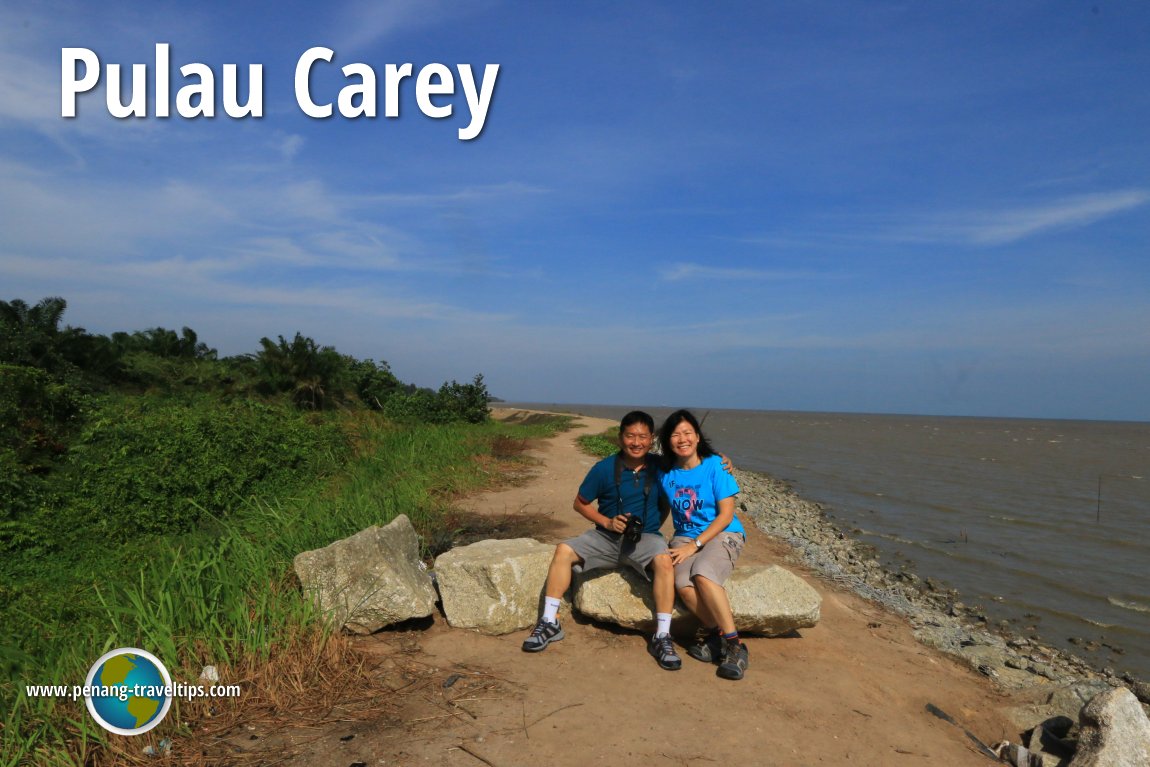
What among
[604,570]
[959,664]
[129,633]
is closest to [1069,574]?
[959,664]

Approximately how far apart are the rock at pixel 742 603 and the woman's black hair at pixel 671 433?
0.93 metres

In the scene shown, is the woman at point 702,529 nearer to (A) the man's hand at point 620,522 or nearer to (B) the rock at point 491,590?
(A) the man's hand at point 620,522

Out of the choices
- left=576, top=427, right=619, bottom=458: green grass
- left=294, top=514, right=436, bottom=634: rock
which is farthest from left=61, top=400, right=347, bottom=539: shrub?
left=576, top=427, right=619, bottom=458: green grass

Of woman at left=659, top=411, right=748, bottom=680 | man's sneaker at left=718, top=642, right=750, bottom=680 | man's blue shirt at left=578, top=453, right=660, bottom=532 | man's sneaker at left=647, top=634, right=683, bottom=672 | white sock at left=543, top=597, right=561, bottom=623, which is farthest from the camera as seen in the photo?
man's blue shirt at left=578, top=453, right=660, bottom=532

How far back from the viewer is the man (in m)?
4.82

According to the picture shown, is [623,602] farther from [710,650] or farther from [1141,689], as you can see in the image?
[1141,689]

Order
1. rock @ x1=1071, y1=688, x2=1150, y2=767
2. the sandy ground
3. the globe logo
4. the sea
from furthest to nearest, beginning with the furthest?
the sea, rock @ x1=1071, y1=688, x2=1150, y2=767, the sandy ground, the globe logo

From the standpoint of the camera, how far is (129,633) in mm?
4008

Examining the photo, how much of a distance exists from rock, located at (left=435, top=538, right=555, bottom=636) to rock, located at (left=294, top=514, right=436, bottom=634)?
20 centimetres

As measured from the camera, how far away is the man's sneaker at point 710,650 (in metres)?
4.60

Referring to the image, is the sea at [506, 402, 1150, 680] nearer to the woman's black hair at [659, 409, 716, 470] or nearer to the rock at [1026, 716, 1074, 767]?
the woman's black hair at [659, 409, 716, 470]

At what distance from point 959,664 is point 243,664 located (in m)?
5.37

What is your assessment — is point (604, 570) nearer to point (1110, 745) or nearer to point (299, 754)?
point (299, 754)

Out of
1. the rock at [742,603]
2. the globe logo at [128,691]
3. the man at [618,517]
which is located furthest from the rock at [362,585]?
the rock at [742,603]
